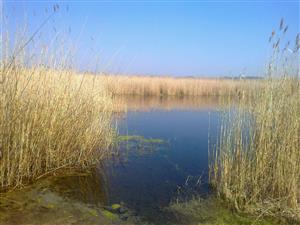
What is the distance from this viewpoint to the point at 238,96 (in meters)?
3.58

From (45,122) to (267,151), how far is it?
2.86 m

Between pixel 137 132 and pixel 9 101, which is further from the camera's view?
pixel 137 132

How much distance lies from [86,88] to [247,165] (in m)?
2.82

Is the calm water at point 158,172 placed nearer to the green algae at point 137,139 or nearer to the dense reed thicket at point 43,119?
the green algae at point 137,139

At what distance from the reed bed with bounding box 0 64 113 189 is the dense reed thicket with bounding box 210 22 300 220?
2.24 metres

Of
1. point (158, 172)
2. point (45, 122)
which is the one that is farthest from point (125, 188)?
point (45, 122)

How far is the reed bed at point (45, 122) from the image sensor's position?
2.90 metres

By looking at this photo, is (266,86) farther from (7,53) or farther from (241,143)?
(7,53)

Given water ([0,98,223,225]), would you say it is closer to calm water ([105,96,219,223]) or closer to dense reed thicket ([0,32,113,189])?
calm water ([105,96,219,223])

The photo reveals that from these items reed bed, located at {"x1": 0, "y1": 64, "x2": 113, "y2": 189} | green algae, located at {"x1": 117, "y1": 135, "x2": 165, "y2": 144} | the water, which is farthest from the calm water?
reed bed, located at {"x1": 0, "y1": 64, "x2": 113, "y2": 189}

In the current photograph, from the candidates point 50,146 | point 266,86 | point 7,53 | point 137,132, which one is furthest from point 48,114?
point 137,132

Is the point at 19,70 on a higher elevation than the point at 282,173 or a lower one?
higher

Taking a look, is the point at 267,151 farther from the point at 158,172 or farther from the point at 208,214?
the point at 158,172

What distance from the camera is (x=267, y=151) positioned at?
128 inches
